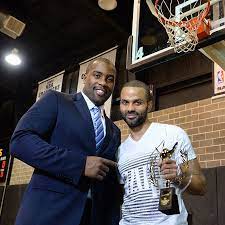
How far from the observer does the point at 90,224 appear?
1838 millimetres

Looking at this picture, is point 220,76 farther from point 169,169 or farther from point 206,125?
point 169,169

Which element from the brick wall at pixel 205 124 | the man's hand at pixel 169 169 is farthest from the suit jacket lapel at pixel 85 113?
the brick wall at pixel 205 124

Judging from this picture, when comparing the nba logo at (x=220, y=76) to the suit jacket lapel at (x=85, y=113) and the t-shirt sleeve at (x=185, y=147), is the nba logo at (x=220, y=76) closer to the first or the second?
the t-shirt sleeve at (x=185, y=147)

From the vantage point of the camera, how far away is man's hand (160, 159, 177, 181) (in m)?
1.69

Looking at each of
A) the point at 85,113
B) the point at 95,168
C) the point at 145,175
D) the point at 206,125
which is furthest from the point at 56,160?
the point at 206,125

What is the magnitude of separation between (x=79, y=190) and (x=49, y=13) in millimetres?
5208

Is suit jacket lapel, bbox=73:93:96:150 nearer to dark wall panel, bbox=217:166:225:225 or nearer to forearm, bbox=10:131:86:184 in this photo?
forearm, bbox=10:131:86:184

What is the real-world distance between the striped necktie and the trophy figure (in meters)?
0.29

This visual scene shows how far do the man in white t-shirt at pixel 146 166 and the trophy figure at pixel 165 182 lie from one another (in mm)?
15

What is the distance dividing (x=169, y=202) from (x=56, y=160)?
555mm

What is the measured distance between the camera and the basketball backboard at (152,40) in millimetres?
2645

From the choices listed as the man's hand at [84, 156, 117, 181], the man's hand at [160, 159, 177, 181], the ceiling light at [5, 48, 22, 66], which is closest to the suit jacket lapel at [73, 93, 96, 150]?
the man's hand at [84, 156, 117, 181]

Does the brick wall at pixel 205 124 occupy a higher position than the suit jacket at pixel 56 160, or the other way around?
the brick wall at pixel 205 124

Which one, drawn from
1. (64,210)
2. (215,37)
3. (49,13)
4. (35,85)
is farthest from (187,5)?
(35,85)
